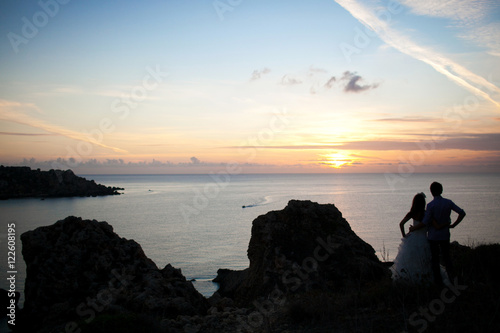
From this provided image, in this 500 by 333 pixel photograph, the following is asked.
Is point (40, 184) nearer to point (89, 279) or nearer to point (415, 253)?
point (89, 279)

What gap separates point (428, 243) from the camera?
8477 mm

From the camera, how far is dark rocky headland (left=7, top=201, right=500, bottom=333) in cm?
691

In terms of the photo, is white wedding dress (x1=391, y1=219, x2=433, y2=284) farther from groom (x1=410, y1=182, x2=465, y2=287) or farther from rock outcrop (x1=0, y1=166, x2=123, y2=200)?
rock outcrop (x1=0, y1=166, x2=123, y2=200)

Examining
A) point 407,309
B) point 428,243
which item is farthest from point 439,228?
point 407,309

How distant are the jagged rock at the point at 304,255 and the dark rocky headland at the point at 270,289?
3cm

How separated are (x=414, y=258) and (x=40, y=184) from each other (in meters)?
116

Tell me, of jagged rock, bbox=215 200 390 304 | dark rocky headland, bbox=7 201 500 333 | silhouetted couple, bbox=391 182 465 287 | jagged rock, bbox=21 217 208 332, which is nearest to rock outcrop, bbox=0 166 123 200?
jagged rock, bbox=21 217 208 332

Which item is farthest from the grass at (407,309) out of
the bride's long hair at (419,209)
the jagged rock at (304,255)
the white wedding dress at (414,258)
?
the jagged rock at (304,255)

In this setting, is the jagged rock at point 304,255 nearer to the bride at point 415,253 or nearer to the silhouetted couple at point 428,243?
the bride at point 415,253

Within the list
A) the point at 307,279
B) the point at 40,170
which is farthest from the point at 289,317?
the point at 40,170

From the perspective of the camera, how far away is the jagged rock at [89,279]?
9.23 metres

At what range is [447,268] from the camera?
814 centimetres

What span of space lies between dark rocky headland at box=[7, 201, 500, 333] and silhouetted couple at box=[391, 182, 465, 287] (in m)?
0.47

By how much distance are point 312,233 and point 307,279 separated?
5.38ft
